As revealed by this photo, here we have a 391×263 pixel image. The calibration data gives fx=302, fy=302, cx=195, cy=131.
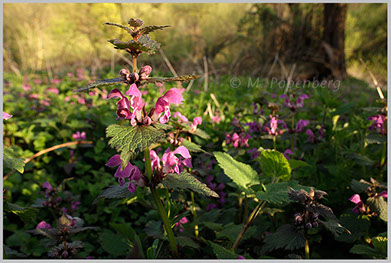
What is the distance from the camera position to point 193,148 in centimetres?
102

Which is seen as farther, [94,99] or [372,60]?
[372,60]

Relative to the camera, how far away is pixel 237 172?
959mm

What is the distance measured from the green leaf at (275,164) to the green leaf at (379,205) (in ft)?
1.25

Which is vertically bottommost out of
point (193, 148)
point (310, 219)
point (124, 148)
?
point (310, 219)

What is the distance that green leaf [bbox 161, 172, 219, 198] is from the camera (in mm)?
735

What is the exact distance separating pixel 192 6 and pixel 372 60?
Answer: 535cm

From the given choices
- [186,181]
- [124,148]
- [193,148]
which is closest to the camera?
[124,148]

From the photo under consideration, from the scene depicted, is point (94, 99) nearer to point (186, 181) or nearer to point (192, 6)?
point (186, 181)

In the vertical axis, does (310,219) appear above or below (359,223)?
above

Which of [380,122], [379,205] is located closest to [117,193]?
[379,205]

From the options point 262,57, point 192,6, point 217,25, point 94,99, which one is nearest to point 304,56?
point 262,57

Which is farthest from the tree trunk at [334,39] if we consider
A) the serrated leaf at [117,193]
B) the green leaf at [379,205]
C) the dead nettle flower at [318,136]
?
the serrated leaf at [117,193]

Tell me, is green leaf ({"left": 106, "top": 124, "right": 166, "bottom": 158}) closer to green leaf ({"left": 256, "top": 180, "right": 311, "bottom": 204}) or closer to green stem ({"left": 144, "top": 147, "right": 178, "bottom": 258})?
green stem ({"left": 144, "top": 147, "right": 178, "bottom": 258})

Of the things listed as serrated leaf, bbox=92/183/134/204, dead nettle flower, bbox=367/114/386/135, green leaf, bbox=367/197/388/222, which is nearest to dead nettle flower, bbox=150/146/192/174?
serrated leaf, bbox=92/183/134/204
